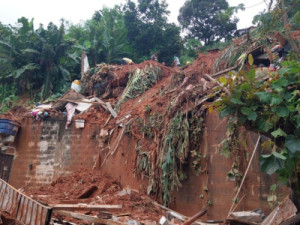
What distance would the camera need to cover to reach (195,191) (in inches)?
286

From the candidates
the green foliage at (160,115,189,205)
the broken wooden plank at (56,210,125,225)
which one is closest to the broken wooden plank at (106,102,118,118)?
the green foliage at (160,115,189,205)

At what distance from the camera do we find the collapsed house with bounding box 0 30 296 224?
667cm

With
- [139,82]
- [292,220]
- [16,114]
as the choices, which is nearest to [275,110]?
[292,220]

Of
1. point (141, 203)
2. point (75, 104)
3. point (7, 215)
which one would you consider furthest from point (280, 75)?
point (75, 104)

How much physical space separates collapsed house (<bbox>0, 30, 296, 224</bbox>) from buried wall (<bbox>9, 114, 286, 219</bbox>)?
0.02 meters

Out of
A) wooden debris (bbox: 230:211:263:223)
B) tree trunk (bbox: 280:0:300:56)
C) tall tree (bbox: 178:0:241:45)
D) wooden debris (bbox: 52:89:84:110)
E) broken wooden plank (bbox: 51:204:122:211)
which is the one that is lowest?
broken wooden plank (bbox: 51:204:122:211)

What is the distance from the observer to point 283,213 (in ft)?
16.0

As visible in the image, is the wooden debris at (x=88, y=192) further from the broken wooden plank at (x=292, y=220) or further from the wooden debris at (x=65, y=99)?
the broken wooden plank at (x=292, y=220)

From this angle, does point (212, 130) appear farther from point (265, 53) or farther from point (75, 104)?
point (75, 104)

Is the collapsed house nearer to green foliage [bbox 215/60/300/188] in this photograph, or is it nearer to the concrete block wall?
the concrete block wall

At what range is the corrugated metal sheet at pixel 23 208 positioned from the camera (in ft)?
17.6

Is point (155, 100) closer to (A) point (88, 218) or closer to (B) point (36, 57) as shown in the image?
(A) point (88, 218)

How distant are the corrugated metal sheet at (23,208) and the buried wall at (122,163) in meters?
3.10

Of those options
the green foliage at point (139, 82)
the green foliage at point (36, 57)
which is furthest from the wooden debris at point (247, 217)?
the green foliage at point (36, 57)
